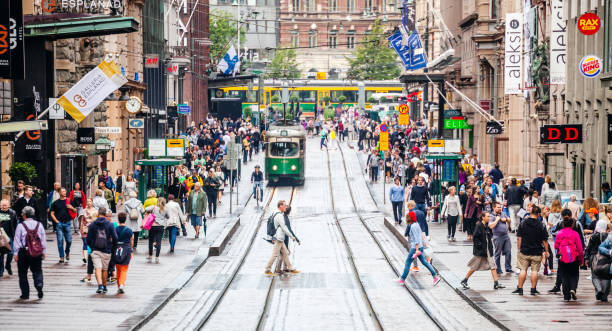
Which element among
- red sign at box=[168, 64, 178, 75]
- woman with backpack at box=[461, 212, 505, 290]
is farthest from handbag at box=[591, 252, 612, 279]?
red sign at box=[168, 64, 178, 75]

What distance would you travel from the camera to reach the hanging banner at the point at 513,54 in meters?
44.6

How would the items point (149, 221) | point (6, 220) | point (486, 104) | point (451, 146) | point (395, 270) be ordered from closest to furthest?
point (6, 220), point (395, 270), point (149, 221), point (451, 146), point (486, 104)

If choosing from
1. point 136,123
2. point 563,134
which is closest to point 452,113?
point 136,123

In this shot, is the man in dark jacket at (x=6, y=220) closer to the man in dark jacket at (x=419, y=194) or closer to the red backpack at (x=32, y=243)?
the red backpack at (x=32, y=243)

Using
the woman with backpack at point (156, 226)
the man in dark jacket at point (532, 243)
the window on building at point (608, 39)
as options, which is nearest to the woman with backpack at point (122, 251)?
the woman with backpack at point (156, 226)

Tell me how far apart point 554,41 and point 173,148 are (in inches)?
507

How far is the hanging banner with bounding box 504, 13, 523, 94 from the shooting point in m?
44.6

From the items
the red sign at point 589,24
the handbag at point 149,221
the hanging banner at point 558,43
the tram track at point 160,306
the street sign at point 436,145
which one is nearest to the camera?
the tram track at point 160,306

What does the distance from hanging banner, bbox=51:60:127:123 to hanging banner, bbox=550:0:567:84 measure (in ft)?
47.8

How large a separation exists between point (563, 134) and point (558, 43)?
586 cm

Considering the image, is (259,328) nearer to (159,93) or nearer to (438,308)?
(438,308)

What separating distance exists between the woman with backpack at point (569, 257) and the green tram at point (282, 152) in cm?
3359

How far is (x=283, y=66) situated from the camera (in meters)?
130

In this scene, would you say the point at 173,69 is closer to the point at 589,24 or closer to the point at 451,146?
the point at 451,146
